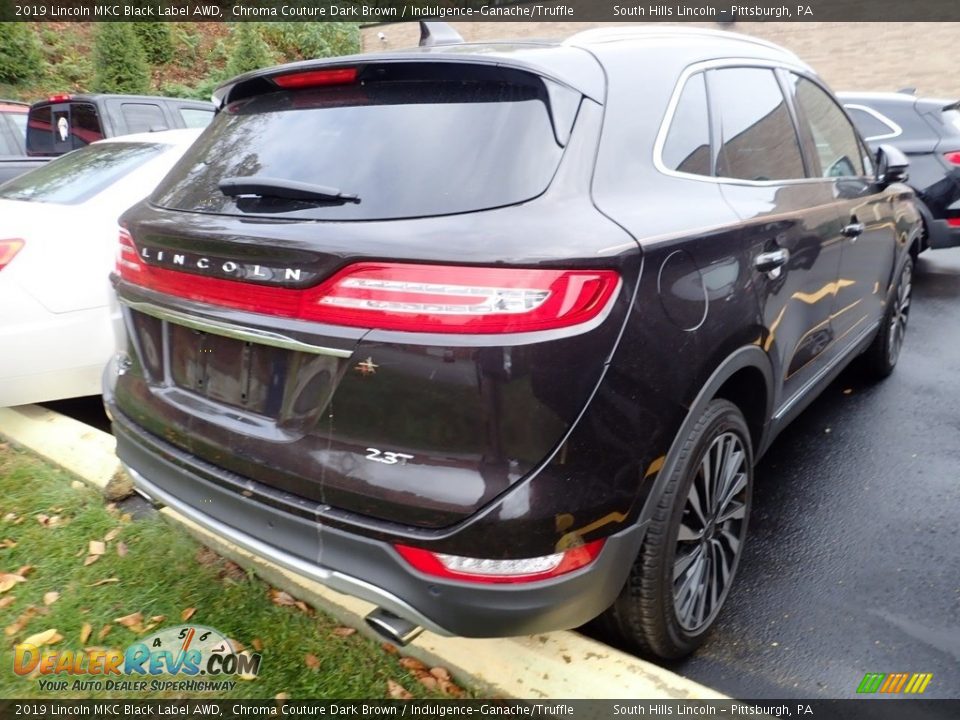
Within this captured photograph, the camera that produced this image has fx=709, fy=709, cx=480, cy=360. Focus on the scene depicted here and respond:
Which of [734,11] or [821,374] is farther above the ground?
[734,11]

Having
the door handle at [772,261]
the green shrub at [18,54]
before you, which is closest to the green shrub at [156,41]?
the green shrub at [18,54]

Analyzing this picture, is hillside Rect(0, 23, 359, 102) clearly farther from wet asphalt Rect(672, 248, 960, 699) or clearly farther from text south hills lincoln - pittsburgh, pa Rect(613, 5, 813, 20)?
wet asphalt Rect(672, 248, 960, 699)

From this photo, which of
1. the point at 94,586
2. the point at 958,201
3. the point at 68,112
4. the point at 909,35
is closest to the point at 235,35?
the point at 68,112

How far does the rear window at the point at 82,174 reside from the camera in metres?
3.83

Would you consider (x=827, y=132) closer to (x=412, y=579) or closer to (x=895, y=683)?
(x=895, y=683)

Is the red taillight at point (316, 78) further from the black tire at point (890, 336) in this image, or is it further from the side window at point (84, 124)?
the side window at point (84, 124)

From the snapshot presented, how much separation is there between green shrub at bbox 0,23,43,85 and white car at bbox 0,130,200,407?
18813 millimetres

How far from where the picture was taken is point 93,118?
25.4 ft

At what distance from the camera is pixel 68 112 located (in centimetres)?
788

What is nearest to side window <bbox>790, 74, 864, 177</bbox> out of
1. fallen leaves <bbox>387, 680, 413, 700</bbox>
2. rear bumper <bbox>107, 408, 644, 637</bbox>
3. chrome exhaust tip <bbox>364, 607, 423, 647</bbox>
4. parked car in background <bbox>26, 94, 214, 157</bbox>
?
rear bumper <bbox>107, 408, 644, 637</bbox>

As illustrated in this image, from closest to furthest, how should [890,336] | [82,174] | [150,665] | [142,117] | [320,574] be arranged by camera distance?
[320,574] < [150,665] < [82,174] < [890,336] < [142,117]

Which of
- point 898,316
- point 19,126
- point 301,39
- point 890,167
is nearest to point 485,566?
point 890,167

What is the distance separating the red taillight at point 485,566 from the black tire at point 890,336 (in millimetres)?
3380

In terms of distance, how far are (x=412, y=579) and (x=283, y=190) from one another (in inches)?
41.2
